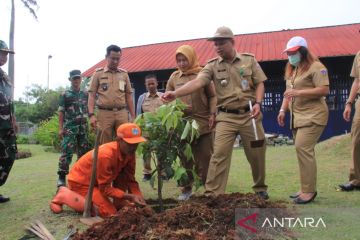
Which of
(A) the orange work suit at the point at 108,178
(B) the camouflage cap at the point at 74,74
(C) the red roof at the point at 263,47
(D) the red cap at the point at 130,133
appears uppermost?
(C) the red roof at the point at 263,47

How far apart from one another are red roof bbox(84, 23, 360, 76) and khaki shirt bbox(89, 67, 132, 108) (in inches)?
340

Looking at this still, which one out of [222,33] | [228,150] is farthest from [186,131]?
[222,33]

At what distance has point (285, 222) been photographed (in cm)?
331

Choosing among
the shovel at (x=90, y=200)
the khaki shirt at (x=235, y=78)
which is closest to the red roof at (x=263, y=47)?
the khaki shirt at (x=235, y=78)

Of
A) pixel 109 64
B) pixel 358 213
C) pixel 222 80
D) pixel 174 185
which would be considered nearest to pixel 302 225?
pixel 358 213

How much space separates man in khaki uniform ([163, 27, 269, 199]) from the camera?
13.9 feet

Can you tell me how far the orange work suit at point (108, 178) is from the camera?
153 inches

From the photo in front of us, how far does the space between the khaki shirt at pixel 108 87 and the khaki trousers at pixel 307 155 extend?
95.7 inches

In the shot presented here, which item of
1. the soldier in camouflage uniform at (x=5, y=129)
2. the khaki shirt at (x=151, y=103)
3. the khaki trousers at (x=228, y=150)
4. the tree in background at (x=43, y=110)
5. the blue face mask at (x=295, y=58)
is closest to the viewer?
the khaki trousers at (x=228, y=150)

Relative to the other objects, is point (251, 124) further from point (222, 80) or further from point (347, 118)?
point (347, 118)

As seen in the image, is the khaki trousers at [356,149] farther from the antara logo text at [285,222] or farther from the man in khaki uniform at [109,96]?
the man in khaki uniform at [109,96]

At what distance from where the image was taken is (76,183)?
4273 mm

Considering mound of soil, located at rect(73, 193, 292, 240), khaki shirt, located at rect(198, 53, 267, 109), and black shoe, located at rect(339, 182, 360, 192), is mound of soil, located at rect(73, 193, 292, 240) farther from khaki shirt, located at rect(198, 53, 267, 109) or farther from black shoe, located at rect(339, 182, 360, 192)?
black shoe, located at rect(339, 182, 360, 192)

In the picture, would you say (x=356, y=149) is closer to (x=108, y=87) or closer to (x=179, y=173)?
(x=179, y=173)
